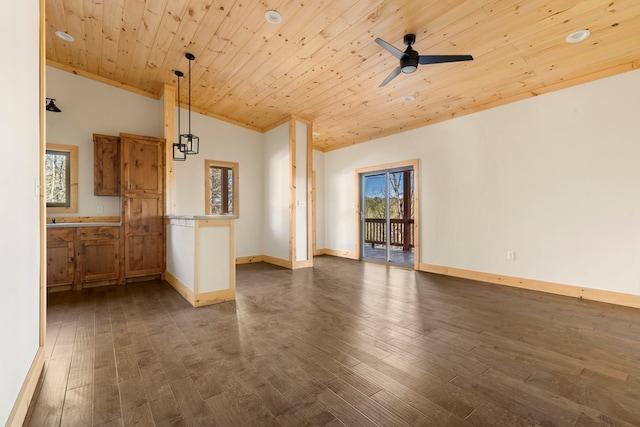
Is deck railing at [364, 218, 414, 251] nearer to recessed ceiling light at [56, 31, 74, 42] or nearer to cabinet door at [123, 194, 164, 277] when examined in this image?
cabinet door at [123, 194, 164, 277]

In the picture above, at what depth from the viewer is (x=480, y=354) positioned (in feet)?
7.38

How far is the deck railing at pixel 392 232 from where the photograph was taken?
6.76 meters

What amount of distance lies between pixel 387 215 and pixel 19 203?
580 cm

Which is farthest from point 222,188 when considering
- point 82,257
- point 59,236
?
point 59,236

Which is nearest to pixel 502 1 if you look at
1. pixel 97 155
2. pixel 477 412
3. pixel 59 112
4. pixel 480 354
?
pixel 480 354

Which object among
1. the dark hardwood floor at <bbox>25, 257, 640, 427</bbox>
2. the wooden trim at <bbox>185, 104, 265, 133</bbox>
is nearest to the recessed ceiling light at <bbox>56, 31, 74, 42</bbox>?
the wooden trim at <bbox>185, 104, 265, 133</bbox>

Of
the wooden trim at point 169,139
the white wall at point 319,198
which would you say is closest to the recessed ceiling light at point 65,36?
the wooden trim at point 169,139

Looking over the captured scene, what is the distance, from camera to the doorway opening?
6.35 m

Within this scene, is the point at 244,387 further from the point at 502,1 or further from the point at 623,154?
the point at 623,154

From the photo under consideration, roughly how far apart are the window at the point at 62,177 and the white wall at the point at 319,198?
16.3ft

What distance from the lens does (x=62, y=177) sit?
474 cm

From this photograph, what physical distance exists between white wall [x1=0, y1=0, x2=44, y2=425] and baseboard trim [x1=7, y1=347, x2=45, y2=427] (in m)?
0.04

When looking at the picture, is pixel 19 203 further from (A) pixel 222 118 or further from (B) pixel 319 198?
(B) pixel 319 198

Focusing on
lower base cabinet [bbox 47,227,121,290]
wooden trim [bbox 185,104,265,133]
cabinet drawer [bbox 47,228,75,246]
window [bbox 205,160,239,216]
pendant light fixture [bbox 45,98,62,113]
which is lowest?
lower base cabinet [bbox 47,227,121,290]
